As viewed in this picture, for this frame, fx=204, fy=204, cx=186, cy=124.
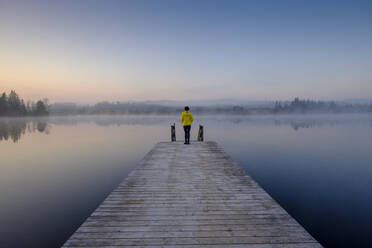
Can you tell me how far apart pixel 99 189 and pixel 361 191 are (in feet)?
41.6

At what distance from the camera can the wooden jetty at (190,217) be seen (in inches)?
139

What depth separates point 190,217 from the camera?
169 inches

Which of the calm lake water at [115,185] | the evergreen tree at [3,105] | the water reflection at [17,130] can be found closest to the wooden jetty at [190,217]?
the calm lake water at [115,185]

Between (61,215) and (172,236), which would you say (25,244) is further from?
(172,236)

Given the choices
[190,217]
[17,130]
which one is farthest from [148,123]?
[190,217]

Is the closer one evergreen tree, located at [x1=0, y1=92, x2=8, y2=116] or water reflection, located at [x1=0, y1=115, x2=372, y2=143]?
water reflection, located at [x1=0, y1=115, x2=372, y2=143]

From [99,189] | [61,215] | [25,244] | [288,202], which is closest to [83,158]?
[99,189]

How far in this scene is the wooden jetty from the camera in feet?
11.6

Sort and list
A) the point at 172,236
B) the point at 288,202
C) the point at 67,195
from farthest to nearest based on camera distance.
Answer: the point at 67,195, the point at 288,202, the point at 172,236

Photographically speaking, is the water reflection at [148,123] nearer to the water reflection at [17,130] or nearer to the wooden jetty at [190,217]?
the water reflection at [17,130]

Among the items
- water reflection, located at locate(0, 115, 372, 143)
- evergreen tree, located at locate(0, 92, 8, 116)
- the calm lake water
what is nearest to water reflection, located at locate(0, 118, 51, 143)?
water reflection, located at locate(0, 115, 372, 143)

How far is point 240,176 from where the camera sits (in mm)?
7203

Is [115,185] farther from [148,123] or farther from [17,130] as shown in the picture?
[148,123]

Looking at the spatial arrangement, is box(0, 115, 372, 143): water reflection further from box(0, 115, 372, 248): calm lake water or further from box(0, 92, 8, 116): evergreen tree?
box(0, 115, 372, 248): calm lake water
